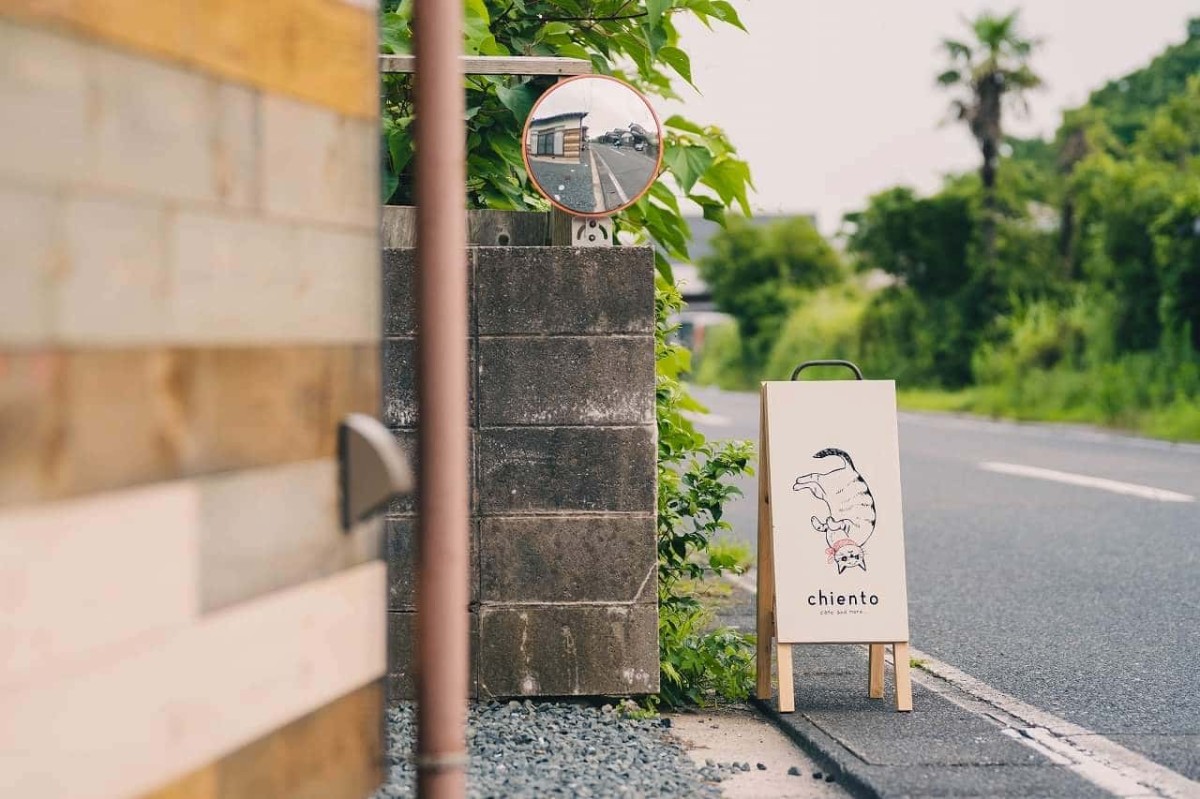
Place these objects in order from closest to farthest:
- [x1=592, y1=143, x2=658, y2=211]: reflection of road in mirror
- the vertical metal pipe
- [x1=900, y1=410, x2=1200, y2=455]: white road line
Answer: the vertical metal pipe
[x1=592, y1=143, x2=658, y2=211]: reflection of road in mirror
[x1=900, y1=410, x2=1200, y2=455]: white road line

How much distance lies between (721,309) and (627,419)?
52153 mm

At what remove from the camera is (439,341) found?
253 centimetres

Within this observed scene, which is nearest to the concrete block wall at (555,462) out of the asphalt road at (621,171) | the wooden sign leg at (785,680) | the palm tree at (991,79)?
A: the asphalt road at (621,171)

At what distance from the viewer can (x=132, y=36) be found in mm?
1999

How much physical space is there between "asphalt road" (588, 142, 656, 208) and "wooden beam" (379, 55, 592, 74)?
1.20 feet

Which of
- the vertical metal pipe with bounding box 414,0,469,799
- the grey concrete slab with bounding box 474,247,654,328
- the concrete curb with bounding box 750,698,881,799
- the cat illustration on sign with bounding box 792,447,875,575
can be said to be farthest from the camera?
the cat illustration on sign with bounding box 792,447,875,575

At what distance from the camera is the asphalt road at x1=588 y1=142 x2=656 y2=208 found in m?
5.06

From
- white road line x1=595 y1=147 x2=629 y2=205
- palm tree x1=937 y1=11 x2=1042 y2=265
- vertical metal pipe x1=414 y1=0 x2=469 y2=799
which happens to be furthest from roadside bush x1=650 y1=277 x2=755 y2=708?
palm tree x1=937 y1=11 x2=1042 y2=265

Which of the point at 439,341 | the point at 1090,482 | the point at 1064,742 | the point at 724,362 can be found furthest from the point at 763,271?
the point at 439,341

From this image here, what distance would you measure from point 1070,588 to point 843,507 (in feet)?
12.3

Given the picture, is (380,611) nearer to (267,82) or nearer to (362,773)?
(362,773)

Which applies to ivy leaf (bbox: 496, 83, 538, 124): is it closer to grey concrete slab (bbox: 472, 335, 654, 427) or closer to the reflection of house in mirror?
the reflection of house in mirror

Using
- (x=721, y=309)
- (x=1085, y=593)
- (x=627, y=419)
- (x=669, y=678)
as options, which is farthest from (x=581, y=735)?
(x=721, y=309)

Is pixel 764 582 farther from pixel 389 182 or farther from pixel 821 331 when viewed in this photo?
pixel 821 331
